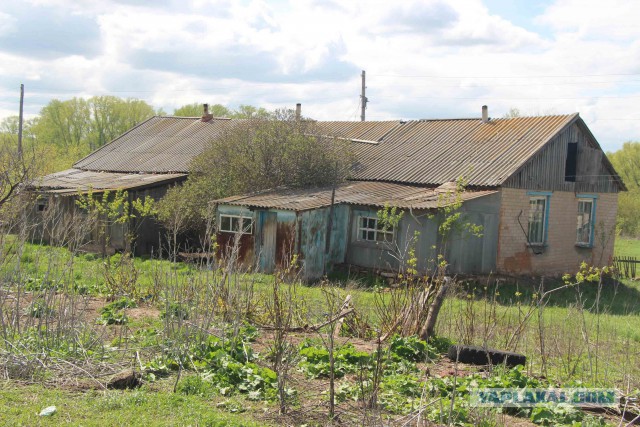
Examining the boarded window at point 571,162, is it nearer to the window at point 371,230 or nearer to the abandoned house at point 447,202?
the abandoned house at point 447,202

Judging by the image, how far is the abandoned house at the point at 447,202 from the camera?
20.4 m

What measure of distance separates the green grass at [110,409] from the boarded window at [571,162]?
19.0m

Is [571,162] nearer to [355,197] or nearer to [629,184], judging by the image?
[355,197]

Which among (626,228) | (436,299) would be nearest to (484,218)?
(436,299)

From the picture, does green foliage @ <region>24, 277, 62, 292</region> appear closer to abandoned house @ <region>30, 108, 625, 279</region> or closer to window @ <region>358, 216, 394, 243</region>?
abandoned house @ <region>30, 108, 625, 279</region>

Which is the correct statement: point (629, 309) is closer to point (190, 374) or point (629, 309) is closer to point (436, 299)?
point (436, 299)

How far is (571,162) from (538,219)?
8.62ft

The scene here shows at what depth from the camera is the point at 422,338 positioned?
397 inches

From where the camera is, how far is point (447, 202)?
1877 cm

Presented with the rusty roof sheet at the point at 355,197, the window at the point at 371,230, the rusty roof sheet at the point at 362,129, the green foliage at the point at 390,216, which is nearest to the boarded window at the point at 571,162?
the rusty roof sheet at the point at 355,197

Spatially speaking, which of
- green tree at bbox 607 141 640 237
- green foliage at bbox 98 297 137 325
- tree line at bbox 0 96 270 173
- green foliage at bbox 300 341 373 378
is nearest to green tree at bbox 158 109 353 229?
green foliage at bbox 98 297 137 325

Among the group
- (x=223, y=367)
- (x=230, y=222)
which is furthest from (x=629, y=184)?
→ (x=223, y=367)

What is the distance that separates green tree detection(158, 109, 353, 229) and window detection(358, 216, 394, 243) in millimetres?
2192

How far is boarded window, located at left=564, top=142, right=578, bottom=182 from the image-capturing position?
23719 mm
